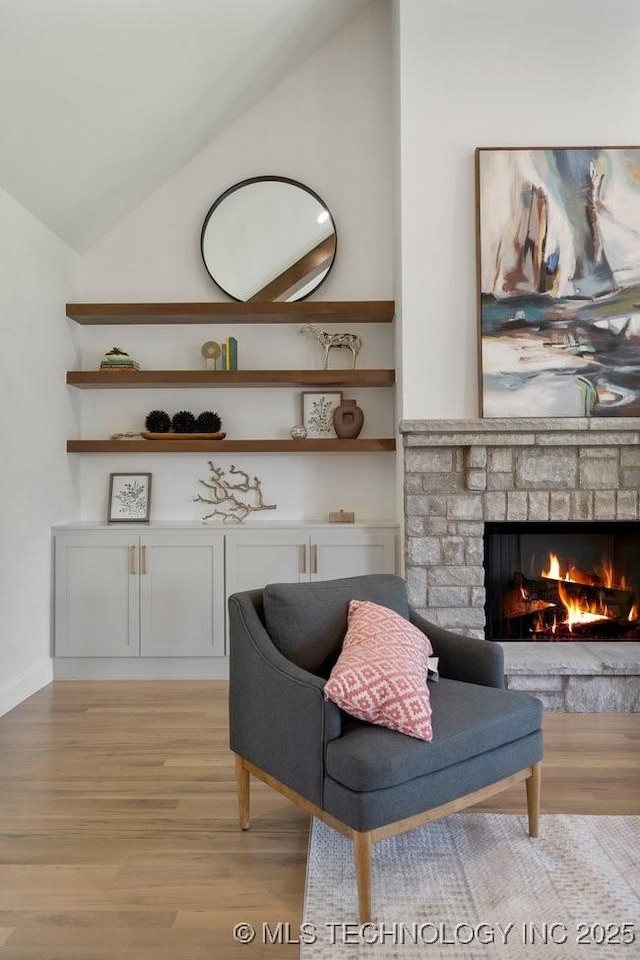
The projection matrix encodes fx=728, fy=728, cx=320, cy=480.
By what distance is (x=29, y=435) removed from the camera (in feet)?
12.1

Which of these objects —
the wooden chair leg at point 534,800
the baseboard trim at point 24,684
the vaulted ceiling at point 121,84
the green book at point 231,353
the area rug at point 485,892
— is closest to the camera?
the area rug at point 485,892

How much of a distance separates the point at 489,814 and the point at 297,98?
3959 millimetres

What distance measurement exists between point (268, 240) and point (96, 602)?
229cm

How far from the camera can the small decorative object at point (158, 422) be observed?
421 centimetres

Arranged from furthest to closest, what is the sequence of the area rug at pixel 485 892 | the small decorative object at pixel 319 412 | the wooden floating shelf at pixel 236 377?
the small decorative object at pixel 319 412
the wooden floating shelf at pixel 236 377
the area rug at pixel 485 892

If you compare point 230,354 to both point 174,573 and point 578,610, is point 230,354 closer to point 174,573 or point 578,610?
point 174,573

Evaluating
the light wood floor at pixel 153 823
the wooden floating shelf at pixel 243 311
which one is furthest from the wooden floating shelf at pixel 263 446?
the light wood floor at pixel 153 823

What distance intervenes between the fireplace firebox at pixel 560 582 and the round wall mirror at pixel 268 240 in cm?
185

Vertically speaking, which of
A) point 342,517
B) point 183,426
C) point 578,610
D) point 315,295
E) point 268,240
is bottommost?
point 578,610

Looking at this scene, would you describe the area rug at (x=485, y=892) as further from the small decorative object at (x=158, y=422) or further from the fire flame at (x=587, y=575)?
the small decorative object at (x=158, y=422)

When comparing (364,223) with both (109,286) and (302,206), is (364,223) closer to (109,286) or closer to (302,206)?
(302,206)

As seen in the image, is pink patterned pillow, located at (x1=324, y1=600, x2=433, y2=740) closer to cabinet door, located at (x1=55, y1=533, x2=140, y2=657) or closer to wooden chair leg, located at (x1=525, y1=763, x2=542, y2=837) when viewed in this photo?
wooden chair leg, located at (x1=525, y1=763, x2=542, y2=837)

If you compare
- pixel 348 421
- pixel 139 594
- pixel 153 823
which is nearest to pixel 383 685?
pixel 153 823

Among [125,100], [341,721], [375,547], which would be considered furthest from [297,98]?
[341,721]
